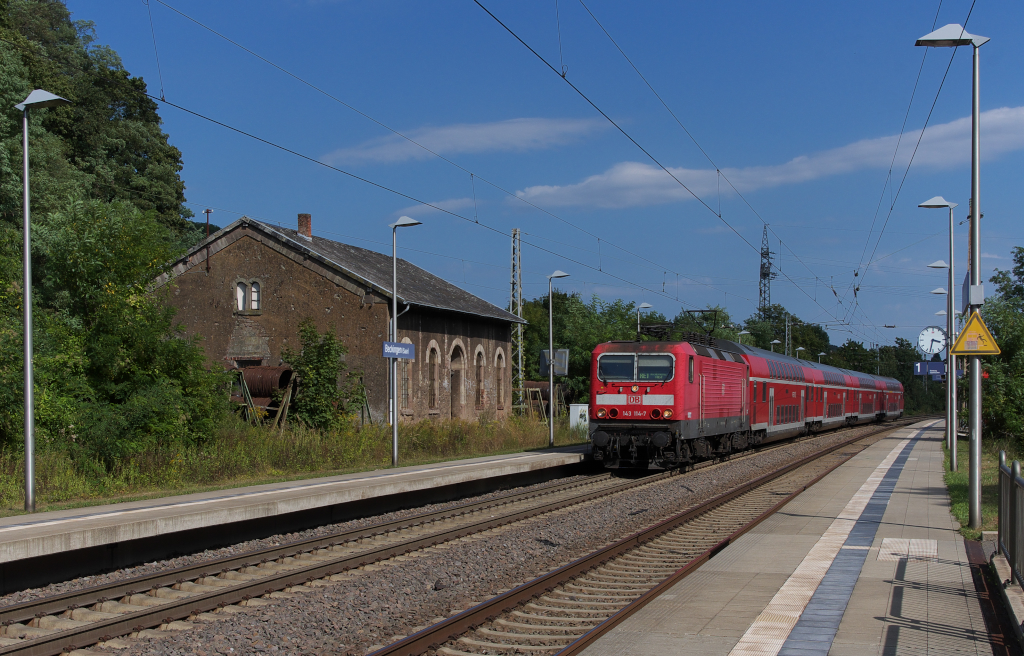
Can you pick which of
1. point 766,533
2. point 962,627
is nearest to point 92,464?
point 766,533

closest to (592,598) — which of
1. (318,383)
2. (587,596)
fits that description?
(587,596)

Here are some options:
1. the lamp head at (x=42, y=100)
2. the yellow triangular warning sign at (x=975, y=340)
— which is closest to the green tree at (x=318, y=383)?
the lamp head at (x=42, y=100)

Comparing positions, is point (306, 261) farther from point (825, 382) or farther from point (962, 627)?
point (962, 627)

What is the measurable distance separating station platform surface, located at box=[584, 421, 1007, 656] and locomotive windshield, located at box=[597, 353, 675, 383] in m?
6.83

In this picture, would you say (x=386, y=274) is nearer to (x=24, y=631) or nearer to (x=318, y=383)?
(x=318, y=383)

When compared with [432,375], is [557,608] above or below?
below

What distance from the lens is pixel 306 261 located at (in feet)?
102

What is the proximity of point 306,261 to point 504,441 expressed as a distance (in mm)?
9383

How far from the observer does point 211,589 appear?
31.0 feet

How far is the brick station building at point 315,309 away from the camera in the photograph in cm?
3028

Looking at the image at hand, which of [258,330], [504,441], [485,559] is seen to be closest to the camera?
[485,559]

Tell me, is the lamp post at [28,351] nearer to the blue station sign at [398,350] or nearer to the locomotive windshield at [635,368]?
the blue station sign at [398,350]

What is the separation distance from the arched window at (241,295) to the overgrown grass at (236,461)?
367 inches

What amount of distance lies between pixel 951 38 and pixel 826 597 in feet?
28.2
